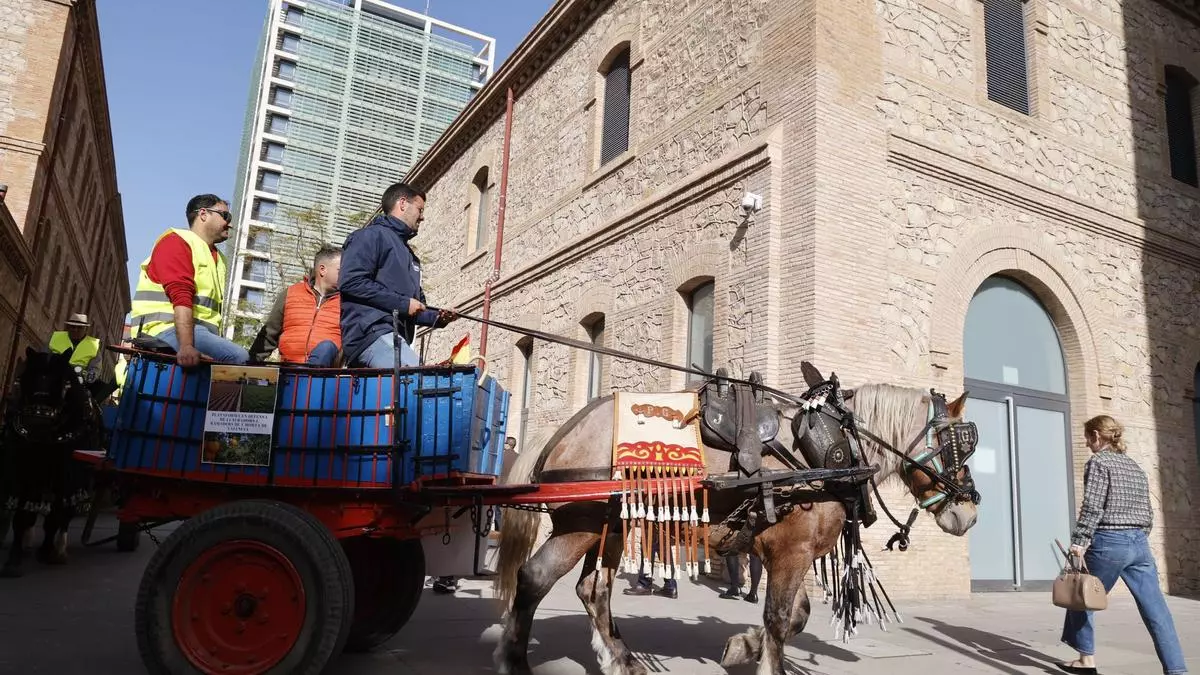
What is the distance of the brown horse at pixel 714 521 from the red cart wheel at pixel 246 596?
1.26m

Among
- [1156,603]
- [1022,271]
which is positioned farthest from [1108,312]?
[1156,603]

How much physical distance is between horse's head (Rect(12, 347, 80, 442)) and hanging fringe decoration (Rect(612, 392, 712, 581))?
20.0 feet

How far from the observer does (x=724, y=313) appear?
10422mm

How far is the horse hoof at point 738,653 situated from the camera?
4.85 m

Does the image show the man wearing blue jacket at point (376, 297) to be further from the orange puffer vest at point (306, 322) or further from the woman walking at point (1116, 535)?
the woman walking at point (1116, 535)

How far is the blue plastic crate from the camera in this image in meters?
3.98

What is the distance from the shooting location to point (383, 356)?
14.3ft

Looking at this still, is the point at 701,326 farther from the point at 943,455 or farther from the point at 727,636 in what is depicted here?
the point at 943,455

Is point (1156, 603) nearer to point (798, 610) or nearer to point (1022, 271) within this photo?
point (798, 610)

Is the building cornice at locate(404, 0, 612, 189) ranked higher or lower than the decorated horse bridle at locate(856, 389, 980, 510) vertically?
higher

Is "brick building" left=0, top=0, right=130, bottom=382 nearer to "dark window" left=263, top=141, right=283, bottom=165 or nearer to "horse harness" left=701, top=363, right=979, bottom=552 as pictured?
"horse harness" left=701, top=363, right=979, bottom=552

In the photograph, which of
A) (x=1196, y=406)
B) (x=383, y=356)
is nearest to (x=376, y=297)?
(x=383, y=356)

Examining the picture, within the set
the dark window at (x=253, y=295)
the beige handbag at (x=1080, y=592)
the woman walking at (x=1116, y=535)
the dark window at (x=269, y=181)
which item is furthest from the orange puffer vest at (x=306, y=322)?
the dark window at (x=269, y=181)

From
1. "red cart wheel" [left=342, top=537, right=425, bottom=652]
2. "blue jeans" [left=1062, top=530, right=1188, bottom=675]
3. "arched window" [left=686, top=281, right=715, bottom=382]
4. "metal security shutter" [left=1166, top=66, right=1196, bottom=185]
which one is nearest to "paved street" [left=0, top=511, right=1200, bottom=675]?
"red cart wheel" [left=342, top=537, right=425, bottom=652]
